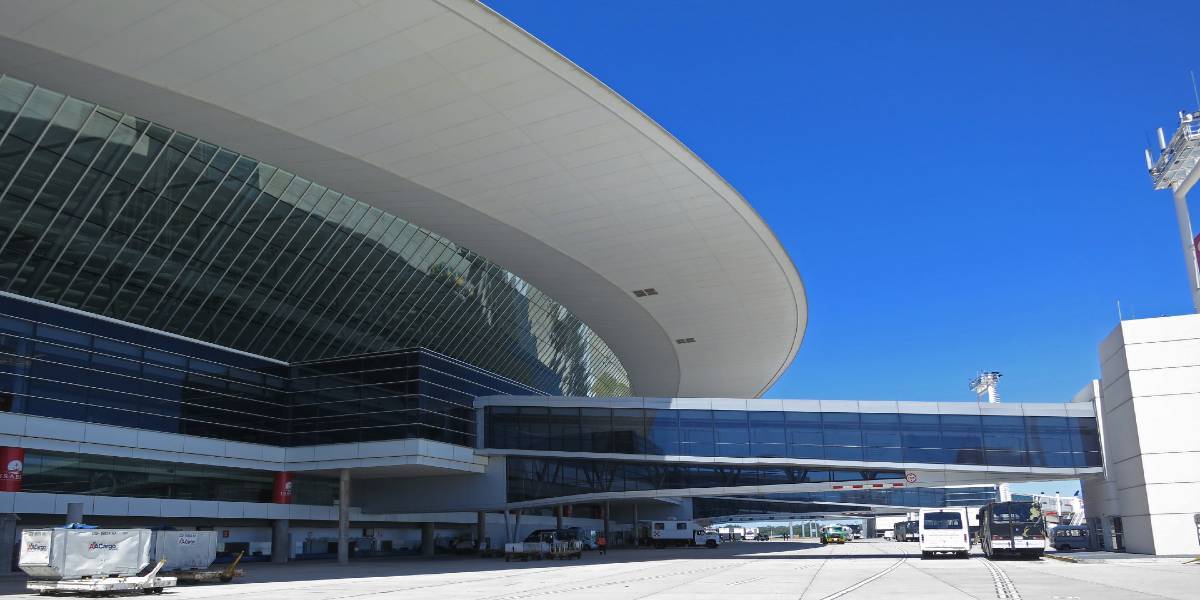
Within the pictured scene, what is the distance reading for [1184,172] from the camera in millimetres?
38000

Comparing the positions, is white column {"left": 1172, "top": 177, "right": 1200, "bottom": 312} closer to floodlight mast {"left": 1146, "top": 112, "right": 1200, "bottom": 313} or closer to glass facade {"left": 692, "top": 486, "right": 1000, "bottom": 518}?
floodlight mast {"left": 1146, "top": 112, "right": 1200, "bottom": 313}

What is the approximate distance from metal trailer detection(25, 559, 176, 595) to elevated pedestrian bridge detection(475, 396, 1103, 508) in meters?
23.9

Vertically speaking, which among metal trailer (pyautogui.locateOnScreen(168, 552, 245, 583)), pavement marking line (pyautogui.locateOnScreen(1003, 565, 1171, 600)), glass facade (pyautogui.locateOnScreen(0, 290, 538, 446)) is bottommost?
pavement marking line (pyautogui.locateOnScreen(1003, 565, 1171, 600))

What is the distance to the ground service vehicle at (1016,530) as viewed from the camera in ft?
123

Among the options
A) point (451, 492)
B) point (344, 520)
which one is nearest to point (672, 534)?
point (451, 492)

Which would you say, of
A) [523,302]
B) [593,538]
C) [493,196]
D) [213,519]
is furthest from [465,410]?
[593,538]

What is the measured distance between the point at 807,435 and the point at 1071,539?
48.0ft

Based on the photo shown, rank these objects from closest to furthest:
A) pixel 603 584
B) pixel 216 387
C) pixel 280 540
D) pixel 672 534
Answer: pixel 603 584, pixel 216 387, pixel 280 540, pixel 672 534

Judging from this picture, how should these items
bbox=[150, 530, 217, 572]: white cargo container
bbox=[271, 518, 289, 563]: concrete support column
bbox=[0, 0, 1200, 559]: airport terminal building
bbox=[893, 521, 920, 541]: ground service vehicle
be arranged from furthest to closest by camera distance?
bbox=[893, 521, 920, 541]: ground service vehicle, bbox=[271, 518, 289, 563]: concrete support column, bbox=[150, 530, 217, 572]: white cargo container, bbox=[0, 0, 1200, 559]: airport terminal building

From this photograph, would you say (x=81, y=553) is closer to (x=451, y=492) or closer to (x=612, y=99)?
(x=612, y=99)

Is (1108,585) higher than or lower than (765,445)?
lower

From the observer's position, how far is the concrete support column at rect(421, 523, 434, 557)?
179ft

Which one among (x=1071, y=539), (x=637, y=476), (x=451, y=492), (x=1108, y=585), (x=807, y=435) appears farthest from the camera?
(x=1071, y=539)

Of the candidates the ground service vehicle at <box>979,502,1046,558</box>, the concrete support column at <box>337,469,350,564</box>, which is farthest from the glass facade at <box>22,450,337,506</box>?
the ground service vehicle at <box>979,502,1046,558</box>
